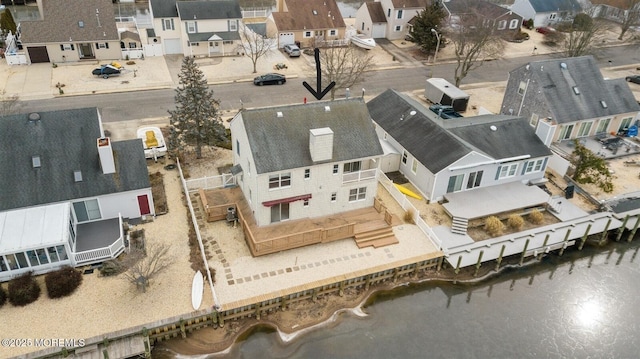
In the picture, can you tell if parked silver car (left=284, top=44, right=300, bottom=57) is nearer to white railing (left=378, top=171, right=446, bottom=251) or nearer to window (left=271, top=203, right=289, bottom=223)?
white railing (left=378, top=171, right=446, bottom=251)

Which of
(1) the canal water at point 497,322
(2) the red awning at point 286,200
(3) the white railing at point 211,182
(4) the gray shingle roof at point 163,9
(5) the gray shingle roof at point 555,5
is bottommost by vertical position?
(1) the canal water at point 497,322

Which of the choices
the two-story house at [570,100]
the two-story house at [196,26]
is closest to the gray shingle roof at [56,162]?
the two-story house at [196,26]

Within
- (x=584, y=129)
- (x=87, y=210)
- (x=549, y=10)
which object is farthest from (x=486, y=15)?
(x=87, y=210)

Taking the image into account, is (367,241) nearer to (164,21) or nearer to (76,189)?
(76,189)

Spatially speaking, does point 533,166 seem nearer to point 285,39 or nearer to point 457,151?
point 457,151

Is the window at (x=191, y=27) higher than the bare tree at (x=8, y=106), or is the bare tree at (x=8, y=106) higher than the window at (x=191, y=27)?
the window at (x=191, y=27)

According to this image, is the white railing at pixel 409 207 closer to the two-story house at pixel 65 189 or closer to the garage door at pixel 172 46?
the two-story house at pixel 65 189

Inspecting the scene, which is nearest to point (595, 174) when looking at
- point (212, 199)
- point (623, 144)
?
point (623, 144)
